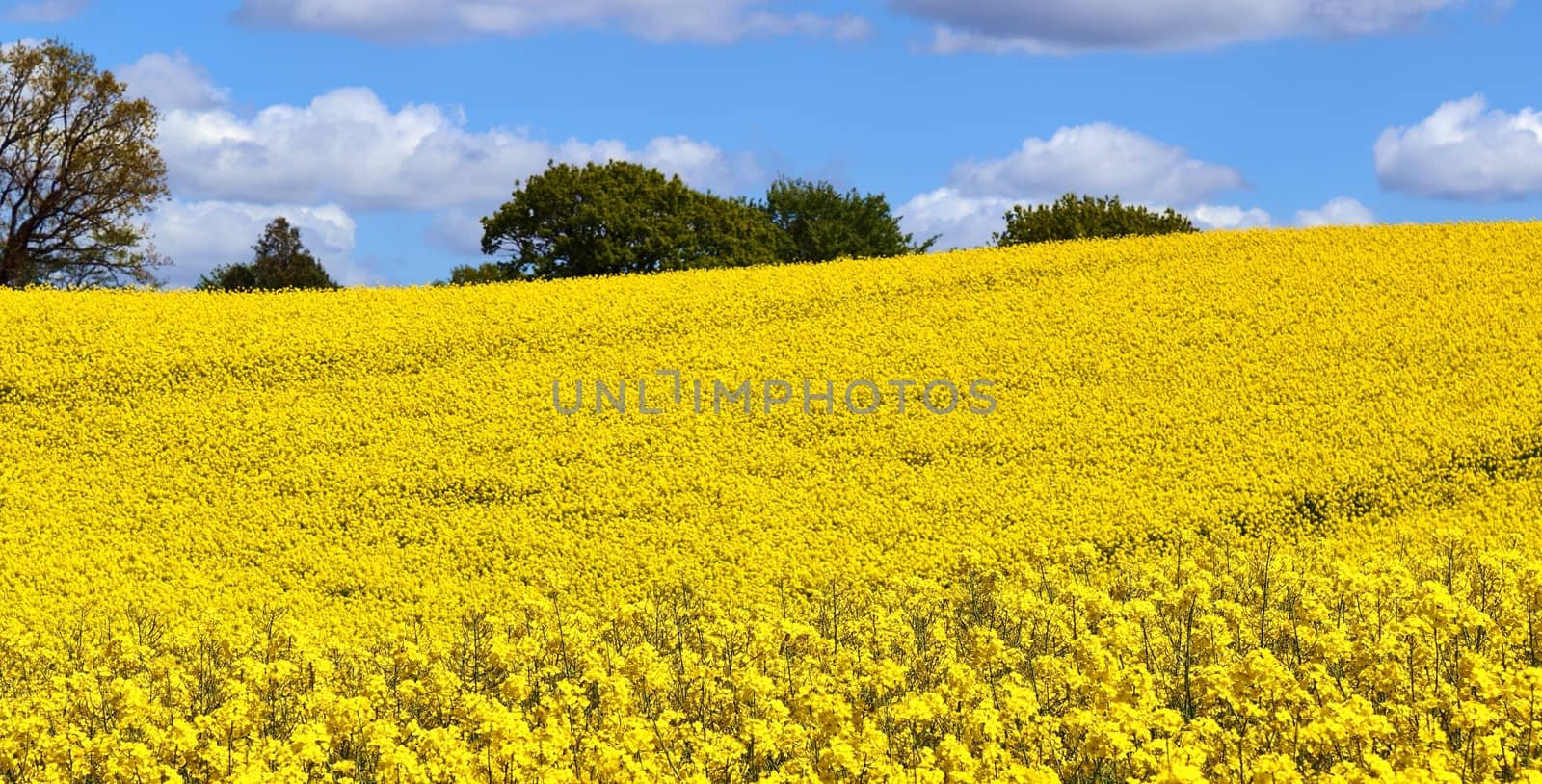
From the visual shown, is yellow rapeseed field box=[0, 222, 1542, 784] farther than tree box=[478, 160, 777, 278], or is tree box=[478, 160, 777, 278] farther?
tree box=[478, 160, 777, 278]

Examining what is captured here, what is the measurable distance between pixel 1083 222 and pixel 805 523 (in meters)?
31.4

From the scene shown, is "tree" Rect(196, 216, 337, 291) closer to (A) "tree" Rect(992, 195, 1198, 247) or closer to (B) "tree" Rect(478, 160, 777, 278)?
(B) "tree" Rect(478, 160, 777, 278)

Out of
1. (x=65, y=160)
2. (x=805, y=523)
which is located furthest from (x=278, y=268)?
(x=805, y=523)

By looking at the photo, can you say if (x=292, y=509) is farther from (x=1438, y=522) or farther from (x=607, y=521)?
(x=1438, y=522)

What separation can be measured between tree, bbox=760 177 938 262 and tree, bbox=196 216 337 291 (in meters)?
20.4

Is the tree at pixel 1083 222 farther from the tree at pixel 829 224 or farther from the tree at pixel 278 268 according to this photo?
the tree at pixel 278 268

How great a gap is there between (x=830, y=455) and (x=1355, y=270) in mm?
15492

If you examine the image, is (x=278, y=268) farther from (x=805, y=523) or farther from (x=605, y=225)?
(x=805, y=523)

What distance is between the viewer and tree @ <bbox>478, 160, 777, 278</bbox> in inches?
1928

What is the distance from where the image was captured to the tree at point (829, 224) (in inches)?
2325

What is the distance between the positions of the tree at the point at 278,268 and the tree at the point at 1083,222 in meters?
30.7

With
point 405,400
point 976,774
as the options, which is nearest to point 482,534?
point 405,400

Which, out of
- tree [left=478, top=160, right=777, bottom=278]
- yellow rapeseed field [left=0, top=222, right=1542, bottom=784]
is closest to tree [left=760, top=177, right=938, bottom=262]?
tree [left=478, top=160, right=777, bottom=278]

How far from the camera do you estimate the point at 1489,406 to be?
24312 millimetres
